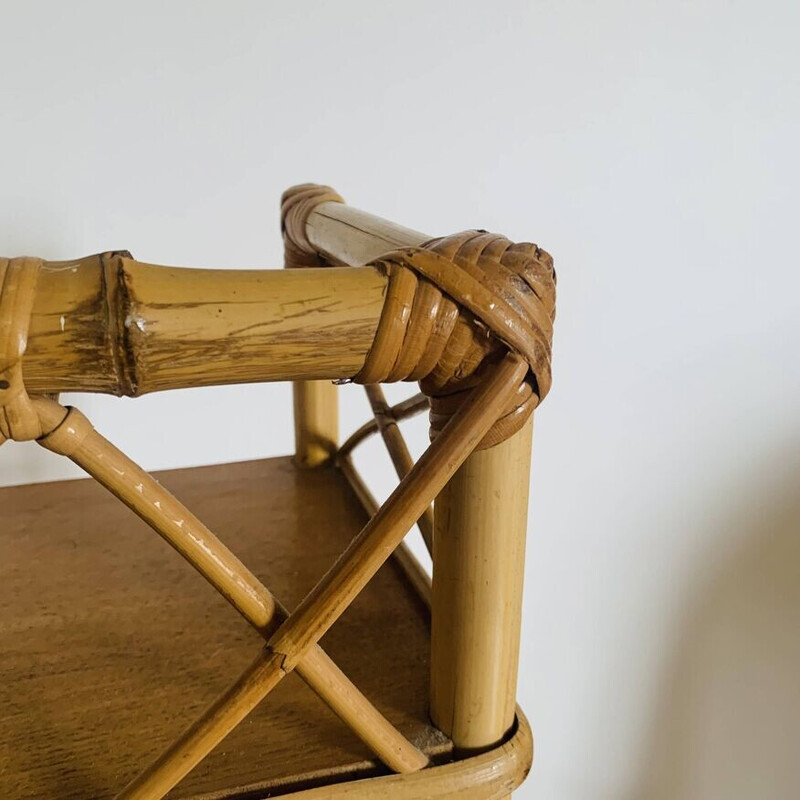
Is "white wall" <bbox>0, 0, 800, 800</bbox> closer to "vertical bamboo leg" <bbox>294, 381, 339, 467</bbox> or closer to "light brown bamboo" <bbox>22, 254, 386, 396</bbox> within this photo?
"vertical bamboo leg" <bbox>294, 381, 339, 467</bbox>

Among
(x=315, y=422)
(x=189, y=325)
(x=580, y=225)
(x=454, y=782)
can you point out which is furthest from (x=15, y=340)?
(x=580, y=225)

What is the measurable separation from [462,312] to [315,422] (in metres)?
0.47

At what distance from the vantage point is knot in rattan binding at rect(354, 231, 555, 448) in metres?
0.35

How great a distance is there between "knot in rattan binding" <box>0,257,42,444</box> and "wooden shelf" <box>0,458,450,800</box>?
24cm

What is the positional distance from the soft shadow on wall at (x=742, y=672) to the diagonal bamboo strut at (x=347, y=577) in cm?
98

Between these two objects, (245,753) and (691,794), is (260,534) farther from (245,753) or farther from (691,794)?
(691,794)

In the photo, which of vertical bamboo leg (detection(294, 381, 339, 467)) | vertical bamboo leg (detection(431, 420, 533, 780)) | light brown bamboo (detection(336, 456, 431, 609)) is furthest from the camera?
vertical bamboo leg (detection(294, 381, 339, 467))

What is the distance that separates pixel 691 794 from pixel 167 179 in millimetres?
1176

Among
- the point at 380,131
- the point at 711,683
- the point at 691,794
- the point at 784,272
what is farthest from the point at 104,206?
the point at 691,794

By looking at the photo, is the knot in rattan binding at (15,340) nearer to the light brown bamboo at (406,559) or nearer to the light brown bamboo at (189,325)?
the light brown bamboo at (189,325)

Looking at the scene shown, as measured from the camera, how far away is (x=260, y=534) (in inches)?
28.1

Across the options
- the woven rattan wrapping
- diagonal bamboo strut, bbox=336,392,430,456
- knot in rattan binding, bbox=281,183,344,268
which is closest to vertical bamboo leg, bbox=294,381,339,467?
diagonal bamboo strut, bbox=336,392,430,456

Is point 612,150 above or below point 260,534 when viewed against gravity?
above

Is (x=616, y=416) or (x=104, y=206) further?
(x=616, y=416)
